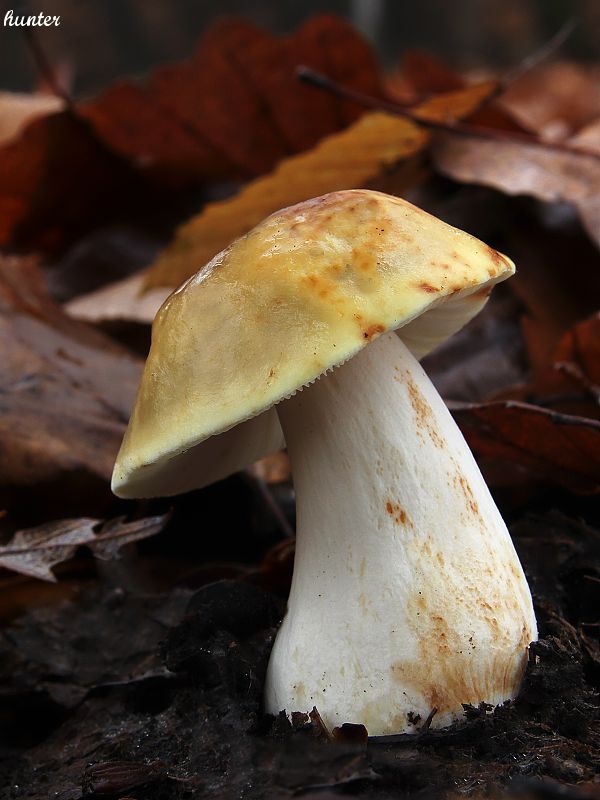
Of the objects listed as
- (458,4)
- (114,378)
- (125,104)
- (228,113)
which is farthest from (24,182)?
(458,4)

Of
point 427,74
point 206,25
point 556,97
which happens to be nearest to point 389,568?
point 427,74

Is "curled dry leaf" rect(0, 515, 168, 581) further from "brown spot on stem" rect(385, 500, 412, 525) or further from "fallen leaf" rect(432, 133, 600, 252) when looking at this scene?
"fallen leaf" rect(432, 133, 600, 252)

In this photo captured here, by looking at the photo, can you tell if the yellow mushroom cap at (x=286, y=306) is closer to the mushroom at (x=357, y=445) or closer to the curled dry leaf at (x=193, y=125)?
the mushroom at (x=357, y=445)

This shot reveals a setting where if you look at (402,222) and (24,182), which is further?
(24,182)

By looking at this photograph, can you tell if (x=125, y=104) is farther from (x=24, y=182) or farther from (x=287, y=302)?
(x=287, y=302)

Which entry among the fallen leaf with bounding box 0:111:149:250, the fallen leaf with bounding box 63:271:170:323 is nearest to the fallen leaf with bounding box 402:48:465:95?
the fallen leaf with bounding box 0:111:149:250

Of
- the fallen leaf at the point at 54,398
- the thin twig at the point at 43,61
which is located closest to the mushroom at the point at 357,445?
the fallen leaf at the point at 54,398
